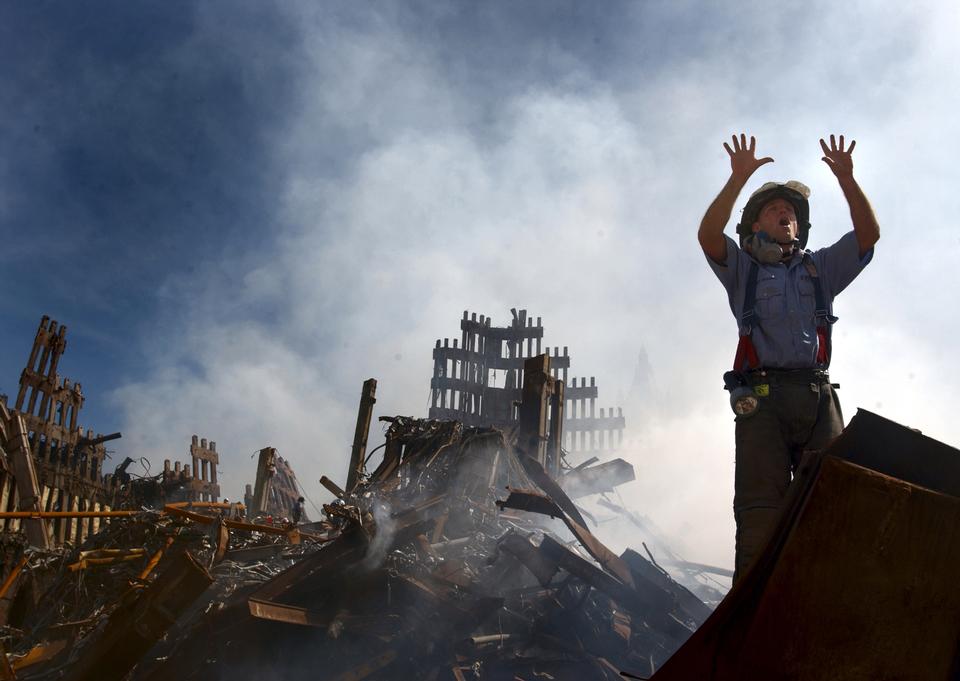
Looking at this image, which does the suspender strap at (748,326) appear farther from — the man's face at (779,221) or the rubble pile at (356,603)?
the rubble pile at (356,603)

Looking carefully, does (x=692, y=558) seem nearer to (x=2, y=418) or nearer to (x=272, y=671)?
(x=272, y=671)

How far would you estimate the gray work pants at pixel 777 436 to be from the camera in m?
2.51

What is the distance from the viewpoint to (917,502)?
1486mm

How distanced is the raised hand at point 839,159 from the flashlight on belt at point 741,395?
108 cm

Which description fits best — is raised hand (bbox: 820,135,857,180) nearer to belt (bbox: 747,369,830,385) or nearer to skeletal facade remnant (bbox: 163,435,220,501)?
belt (bbox: 747,369,830,385)

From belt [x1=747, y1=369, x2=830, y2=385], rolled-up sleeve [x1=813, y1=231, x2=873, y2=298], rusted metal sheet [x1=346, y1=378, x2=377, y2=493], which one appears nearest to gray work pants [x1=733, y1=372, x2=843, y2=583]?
belt [x1=747, y1=369, x2=830, y2=385]

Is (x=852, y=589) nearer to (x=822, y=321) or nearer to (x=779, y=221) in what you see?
(x=822, y=321)

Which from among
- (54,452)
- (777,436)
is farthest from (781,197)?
(54,452)

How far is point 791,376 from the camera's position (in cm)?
270

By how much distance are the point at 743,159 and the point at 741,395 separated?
1.17 meters

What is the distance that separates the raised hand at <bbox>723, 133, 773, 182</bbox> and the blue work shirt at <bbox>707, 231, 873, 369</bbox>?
31 cm

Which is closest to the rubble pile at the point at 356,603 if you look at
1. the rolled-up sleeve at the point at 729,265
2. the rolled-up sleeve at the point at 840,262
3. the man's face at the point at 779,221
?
the rolled-up sleeve at the point at 729,265

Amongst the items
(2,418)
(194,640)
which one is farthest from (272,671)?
(2,418)

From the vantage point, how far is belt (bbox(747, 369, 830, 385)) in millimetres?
2691
